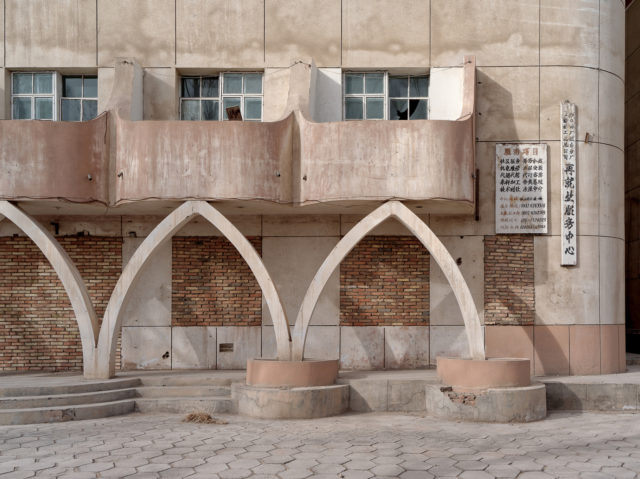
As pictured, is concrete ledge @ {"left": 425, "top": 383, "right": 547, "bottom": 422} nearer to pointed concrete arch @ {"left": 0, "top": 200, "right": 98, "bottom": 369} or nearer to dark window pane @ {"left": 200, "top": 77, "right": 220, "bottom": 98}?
pointed concrete arch @ {"left": 0, "top": 200, "right": 98, "bottom": 369}

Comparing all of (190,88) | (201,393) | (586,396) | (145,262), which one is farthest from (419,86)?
(201,393)

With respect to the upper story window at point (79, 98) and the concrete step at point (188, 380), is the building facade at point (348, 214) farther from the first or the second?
the concrete step at point (188, 380)

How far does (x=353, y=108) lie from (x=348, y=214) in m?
2.35

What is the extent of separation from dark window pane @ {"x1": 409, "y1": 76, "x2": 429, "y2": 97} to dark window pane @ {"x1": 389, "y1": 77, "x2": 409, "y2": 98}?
0.29 feet

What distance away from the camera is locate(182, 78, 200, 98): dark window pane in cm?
1507

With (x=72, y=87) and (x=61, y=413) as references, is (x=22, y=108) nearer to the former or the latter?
(x=72, y=87)

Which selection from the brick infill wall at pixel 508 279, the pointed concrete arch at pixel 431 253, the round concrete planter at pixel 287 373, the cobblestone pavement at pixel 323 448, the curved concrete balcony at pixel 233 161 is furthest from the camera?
the brick infill wall at pixel 508 279

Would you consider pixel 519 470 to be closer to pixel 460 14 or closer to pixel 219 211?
pixel 219 211

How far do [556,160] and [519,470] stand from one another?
8115 millimetres

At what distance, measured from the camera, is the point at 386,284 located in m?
14.5

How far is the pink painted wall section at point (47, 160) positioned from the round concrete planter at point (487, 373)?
7.56m

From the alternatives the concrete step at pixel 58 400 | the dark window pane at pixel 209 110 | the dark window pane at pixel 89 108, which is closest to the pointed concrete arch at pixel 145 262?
the concrete step at pixel 58 400

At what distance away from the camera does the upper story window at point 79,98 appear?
1496 cm

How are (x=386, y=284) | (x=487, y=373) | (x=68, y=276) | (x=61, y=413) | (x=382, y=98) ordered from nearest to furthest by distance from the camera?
1. (x=61, y=413)
2. (x=487, y=373)
3. (x=68, y=276)
4. (x=386, y=284)
5. (x=382, y=98)
